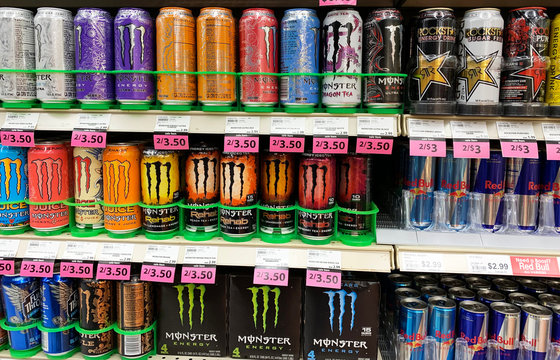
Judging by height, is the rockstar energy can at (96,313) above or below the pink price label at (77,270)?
below

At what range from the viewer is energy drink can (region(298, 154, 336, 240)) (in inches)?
Result: 57.0

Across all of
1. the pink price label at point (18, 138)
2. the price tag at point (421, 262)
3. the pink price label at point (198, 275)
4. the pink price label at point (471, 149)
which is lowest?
the pink price label at point (198, 275)

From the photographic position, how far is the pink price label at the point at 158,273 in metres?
1.47

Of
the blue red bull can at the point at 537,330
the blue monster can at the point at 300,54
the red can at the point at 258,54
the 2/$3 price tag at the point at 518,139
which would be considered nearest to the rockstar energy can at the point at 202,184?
the red can at the point at 258,54

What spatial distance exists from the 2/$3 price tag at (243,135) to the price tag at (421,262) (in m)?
0.64

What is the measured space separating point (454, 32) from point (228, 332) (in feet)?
4.47

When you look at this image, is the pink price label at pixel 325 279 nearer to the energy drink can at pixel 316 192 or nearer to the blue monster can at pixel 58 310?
the energy drink can at pixel 316 192

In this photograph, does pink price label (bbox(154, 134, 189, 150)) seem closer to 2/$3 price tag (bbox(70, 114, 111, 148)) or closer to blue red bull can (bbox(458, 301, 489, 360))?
2/$3 price tag (bbox(70, 114, 111, 148))

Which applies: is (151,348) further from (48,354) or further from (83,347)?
(48,354)

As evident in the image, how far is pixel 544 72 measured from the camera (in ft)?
4.58

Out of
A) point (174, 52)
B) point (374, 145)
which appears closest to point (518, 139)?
point (374, 145)

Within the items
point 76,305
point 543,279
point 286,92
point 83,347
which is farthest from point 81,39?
point 543,279

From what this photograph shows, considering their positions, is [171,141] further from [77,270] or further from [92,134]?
[77,270]

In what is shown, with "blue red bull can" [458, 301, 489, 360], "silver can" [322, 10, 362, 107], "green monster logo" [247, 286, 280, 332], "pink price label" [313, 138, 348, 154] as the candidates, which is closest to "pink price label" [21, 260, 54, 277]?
"green monster logo" [247, 286, 280, 332]
